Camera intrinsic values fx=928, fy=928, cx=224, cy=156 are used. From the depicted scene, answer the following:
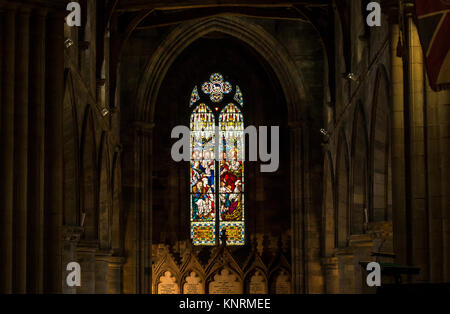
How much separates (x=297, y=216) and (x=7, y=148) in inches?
601

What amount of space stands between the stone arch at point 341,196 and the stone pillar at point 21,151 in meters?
11.0

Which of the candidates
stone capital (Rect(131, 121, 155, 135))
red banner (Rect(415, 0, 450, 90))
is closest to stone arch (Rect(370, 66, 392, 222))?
red banner (Rect(415, 0, 450, 90))

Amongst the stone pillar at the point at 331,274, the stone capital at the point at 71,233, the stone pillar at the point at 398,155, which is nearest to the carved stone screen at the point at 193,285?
the stone pillar at the point at 331,274

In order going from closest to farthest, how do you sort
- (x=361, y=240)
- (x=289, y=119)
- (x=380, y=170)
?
(x=380, y=170) < (x=361, y=240) < (x=289, y=119)

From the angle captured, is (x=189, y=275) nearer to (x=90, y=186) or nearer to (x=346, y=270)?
(x=346, y=270)

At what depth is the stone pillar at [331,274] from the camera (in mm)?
27281

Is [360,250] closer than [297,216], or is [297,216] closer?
[360,250]

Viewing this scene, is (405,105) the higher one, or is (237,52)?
(237,52)

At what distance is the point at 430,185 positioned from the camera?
14.0 meters

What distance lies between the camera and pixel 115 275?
89.8 ft

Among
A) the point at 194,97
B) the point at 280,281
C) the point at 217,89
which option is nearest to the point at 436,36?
the point at 280,281

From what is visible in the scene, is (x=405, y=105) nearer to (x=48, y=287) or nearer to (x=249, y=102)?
(x=48, y=287)

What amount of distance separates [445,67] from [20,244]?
7.26m
